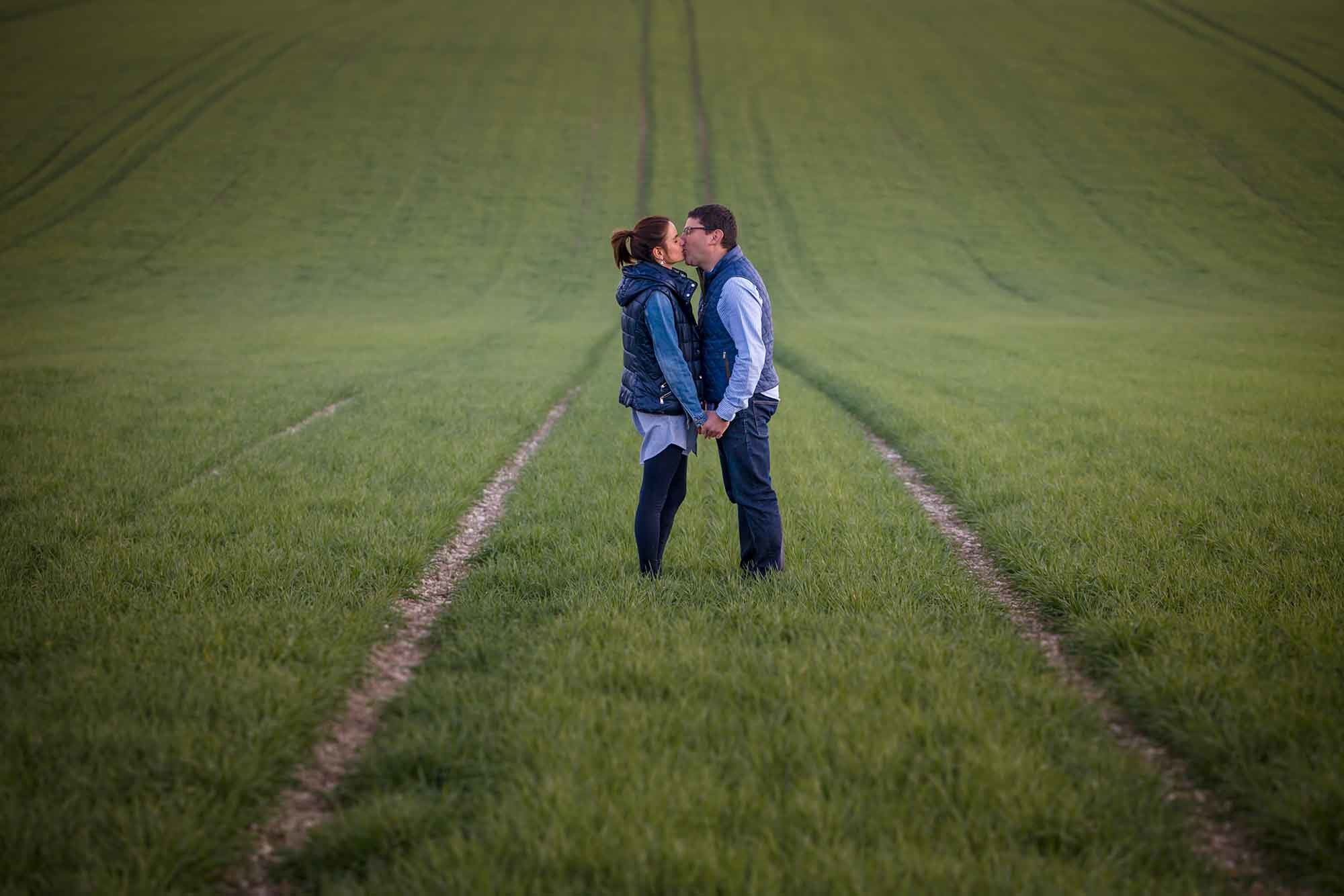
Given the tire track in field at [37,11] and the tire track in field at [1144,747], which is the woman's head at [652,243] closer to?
the tire track in field at [1144,747]

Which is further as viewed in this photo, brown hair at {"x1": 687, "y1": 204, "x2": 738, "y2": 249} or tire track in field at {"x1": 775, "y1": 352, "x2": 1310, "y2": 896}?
brown hair at {"x1": 687, "y1": 204, "x2": 738, "y2": 249}

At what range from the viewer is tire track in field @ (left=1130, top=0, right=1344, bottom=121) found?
58.1 metres

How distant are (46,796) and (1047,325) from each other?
3065cm

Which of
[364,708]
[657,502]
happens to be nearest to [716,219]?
[657,502]

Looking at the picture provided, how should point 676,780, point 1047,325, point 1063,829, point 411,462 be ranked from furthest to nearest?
point 1047,325 → point 411,462 → point 676,780 → point 1063,829

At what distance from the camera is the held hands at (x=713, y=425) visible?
5242 mm

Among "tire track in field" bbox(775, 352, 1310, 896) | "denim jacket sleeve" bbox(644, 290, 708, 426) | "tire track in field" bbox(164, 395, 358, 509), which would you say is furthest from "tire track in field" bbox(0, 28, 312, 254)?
"tire track in field" bbox(775, 352, 1310, 896)

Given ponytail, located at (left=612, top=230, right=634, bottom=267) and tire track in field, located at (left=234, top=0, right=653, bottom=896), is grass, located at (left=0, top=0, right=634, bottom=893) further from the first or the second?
ponytail, located at (left=612, top=230, right=634, bottom=267)

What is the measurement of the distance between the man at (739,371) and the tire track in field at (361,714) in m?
2.22

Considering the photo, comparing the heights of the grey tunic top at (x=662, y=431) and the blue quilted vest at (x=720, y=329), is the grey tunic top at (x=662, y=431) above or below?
below

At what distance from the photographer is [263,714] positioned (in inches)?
150

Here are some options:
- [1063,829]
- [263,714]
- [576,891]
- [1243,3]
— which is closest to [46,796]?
[263,714]

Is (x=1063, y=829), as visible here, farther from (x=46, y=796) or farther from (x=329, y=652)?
(x=46, y=796)

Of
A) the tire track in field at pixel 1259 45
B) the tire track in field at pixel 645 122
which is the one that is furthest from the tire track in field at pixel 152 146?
the tire track in field at pixel 1259 45
